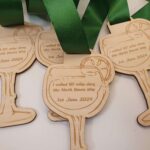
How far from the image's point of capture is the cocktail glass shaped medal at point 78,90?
0.52 meters

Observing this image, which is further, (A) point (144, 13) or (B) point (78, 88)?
(A) point (144, 13)

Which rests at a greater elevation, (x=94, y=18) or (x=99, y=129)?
(x=94, y=18)

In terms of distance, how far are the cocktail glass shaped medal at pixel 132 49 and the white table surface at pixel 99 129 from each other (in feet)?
0.08

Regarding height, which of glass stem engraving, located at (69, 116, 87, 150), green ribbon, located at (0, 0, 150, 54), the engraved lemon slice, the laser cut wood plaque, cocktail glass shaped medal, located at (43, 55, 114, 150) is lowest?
glass stem engraving, located at (69, 116, 87, 150)

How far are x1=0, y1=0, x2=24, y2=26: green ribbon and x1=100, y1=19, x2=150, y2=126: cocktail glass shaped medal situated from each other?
0.17 metres

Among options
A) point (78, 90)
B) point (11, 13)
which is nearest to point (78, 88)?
point (78, 90)

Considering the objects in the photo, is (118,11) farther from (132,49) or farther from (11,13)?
(11,13)

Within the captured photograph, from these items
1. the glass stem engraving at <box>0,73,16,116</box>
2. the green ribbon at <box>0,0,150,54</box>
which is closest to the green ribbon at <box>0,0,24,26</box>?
the green ribbon at <box>0,0,150,54</box>

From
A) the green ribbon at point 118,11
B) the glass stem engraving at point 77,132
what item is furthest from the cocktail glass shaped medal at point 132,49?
the glass stem engraving at point 77,132

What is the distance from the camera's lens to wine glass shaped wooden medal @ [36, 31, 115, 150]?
52 cm

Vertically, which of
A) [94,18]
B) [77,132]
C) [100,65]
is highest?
[94,18]

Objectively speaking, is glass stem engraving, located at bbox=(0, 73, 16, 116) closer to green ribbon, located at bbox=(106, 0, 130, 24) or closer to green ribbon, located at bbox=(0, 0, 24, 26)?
green ribbon, located at bbox=(0, 0, 24, 26)

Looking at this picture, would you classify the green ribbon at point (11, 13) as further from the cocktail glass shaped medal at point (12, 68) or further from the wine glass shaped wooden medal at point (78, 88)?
the wine glass shaped wooden medal at point (78, 88)

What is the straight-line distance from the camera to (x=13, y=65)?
60 centimetres
